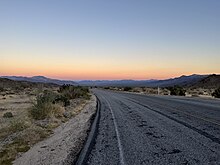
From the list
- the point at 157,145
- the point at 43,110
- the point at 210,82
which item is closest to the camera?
the point at 157,145

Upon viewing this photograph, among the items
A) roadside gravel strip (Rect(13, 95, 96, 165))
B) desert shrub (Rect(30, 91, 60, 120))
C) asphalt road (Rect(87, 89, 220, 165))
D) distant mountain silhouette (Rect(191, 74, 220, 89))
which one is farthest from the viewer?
distant mountain silhouette (Rect(191, 74, 220, 89))

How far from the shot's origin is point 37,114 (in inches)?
806

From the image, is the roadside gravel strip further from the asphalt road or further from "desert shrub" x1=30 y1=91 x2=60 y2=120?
"desert shrub" x1=30 y1=91 x2=60 y2=120

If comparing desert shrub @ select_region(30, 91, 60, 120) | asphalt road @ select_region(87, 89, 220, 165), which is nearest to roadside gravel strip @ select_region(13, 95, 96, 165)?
asphalt road @ select_region(87, 89, 220, 165)

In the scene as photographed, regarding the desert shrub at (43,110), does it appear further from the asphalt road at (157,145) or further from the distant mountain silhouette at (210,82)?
the distant mountain silhouette at (210,82)

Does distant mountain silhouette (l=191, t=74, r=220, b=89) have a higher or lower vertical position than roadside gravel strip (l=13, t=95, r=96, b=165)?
higher

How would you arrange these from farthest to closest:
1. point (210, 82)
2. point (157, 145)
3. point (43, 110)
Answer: point (210, 82) < point (43, 110) < point (157, 145)

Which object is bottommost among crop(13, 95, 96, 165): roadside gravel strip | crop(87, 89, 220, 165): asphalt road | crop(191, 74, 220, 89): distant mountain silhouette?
crop(13, 95, 96, 165): roadside gravel strip

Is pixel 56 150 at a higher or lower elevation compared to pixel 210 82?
lower

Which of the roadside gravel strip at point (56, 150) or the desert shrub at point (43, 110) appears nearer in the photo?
the roadside gravel strip at point (56, 150)

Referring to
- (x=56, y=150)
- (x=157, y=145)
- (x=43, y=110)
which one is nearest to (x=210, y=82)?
(x=43, y=110)

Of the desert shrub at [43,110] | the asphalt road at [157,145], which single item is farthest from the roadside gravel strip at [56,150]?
the desert shrub at [43,110]

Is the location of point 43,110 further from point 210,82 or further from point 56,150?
point 210,82

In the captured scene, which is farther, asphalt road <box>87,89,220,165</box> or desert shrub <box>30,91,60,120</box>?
desert shrub <box>30,91,60,120</box>
